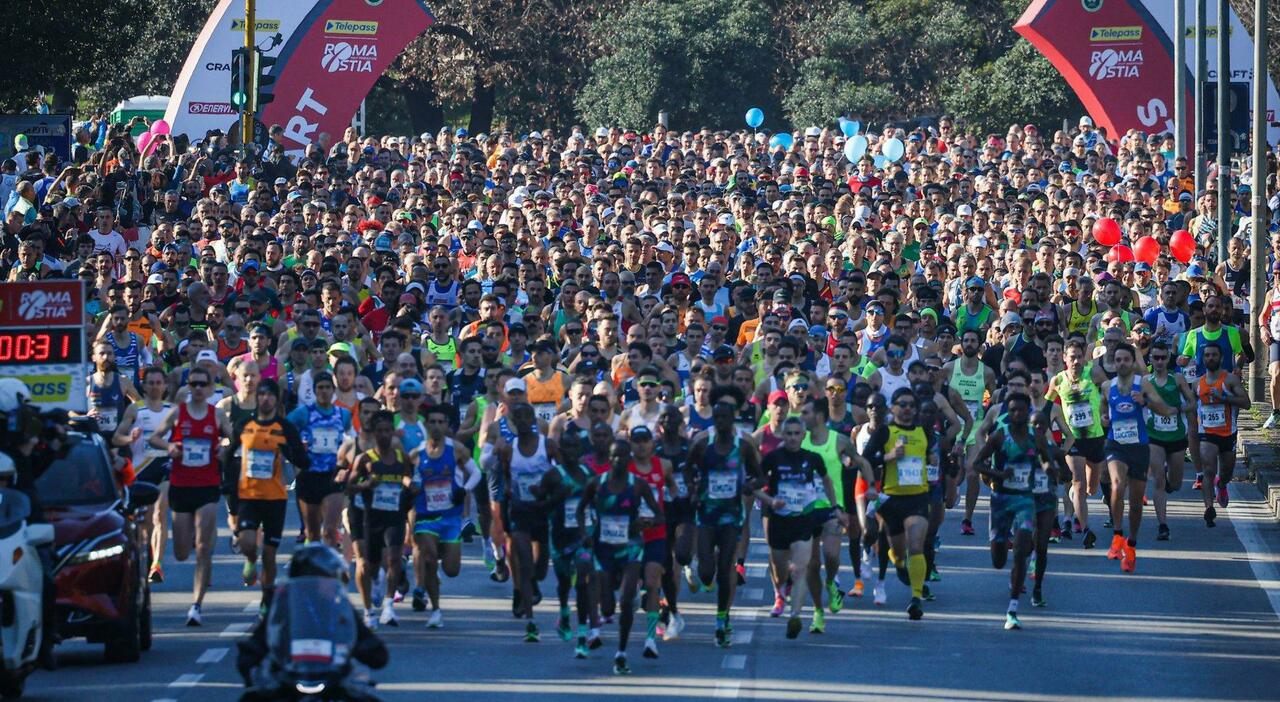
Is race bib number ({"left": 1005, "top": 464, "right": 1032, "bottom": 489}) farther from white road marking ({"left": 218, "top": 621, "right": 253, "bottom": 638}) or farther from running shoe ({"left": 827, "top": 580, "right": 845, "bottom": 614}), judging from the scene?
white road marking ({"left": 218, "top": 621, "right": 253, "bottom": 638})

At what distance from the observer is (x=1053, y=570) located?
18.3m

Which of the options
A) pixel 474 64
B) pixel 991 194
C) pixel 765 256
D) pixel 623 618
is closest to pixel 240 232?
pixel 765 256

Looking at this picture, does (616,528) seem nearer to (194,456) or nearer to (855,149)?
(194,456)

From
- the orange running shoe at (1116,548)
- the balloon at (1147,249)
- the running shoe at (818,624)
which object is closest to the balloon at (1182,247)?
the balloon at (1147,249)

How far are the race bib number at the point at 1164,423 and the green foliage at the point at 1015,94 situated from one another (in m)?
39.1

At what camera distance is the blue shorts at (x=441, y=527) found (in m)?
15.9

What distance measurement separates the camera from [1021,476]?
1619 cm

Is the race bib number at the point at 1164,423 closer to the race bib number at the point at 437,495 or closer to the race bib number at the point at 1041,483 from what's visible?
the race bib number at the point at 1041,483

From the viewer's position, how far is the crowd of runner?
51.1ft

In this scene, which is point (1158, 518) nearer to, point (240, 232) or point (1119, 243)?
point (1119, 243)

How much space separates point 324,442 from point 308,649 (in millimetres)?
6467

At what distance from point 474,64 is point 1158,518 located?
1736 inches

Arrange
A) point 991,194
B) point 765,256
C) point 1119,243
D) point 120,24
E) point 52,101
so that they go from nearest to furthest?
point 765,256, point 1119,243, point 991,194, point 120,24, point 52,101

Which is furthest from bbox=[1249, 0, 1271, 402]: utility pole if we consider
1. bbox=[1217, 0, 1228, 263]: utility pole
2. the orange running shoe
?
the orange running shoe
